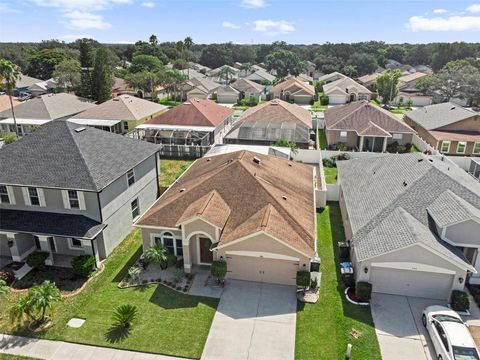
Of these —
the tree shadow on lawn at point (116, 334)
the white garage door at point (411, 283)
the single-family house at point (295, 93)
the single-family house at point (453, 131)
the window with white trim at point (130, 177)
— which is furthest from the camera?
the single-family house at point (295, 93)

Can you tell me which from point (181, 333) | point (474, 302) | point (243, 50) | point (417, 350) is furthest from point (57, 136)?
point (243, 50)

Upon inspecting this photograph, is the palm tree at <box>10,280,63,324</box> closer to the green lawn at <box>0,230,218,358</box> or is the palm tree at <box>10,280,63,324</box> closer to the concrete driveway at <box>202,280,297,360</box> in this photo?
the green lawn at <box>0,230,218,358</box>

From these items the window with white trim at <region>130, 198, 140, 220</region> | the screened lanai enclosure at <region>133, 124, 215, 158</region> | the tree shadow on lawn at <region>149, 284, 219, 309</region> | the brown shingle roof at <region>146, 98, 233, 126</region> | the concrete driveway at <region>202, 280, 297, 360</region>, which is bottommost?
the concrete driveway at <region>202, 280, 297, 360</region>

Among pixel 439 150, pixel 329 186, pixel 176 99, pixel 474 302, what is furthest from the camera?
pixel 176 99

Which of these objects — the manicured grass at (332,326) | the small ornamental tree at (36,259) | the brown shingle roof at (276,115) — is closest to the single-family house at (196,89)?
the brown shingle roof at (276,115)

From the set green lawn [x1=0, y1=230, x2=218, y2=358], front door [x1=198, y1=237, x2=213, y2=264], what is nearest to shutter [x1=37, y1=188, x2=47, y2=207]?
green lawn [x1=0, y1=230, x2=218, y2=358]

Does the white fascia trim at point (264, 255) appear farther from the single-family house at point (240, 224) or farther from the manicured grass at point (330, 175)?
the manicured grass at point (330, 175)

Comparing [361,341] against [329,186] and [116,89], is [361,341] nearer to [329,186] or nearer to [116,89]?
[329,186]
